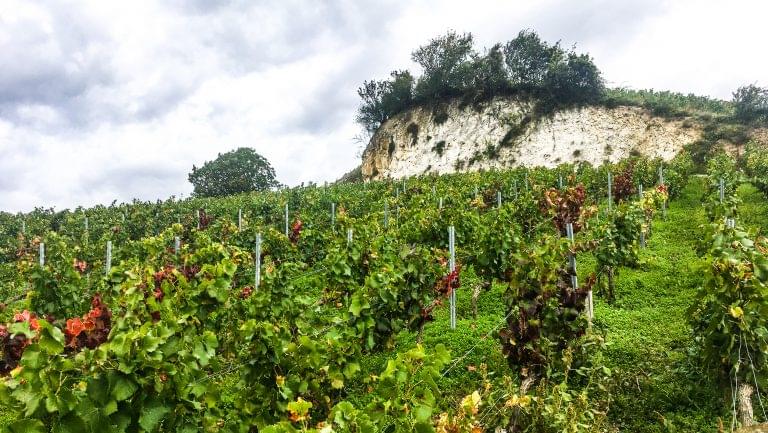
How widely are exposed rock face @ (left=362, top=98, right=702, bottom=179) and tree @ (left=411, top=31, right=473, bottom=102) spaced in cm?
145

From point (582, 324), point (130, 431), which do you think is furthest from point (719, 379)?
point (130, 431)

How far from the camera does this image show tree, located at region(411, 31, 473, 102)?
4416 centimetres

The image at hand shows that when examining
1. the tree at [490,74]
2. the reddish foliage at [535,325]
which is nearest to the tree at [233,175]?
the tree at [490,74]

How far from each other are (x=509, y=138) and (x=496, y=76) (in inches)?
245

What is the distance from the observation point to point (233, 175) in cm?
5994

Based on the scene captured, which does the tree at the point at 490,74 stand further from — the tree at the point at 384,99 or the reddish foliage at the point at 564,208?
the reddish foliage at the point at 564,208

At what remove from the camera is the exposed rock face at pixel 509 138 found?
1449 inches

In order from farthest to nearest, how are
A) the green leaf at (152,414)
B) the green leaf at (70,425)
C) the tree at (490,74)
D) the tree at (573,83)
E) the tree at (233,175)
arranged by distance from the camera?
the tree at (233,175)
the tree at (490,74)
the tree at (573,83)
the green leaf at (152,414)
the green leaf at (70,425)

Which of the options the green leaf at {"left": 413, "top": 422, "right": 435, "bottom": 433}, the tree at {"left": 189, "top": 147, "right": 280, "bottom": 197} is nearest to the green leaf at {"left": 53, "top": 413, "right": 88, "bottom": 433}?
the green leaf at {"left": 413, "top": 422, "right": 435, "bottom": 433}

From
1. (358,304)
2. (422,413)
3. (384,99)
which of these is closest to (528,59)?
(384,99)

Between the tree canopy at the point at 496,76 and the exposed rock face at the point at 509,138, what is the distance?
1289 mm

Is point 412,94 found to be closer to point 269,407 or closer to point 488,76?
point 488,76

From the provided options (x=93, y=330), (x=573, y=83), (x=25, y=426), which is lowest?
(x=93, y=330)

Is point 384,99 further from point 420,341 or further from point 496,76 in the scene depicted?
point 420,341
